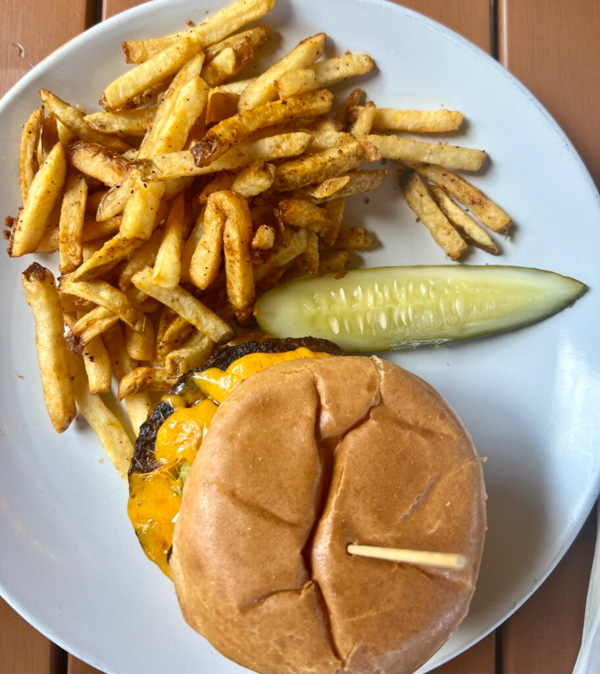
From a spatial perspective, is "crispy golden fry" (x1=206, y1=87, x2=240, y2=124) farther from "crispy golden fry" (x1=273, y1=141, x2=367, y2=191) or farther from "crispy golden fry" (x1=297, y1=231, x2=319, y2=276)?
"crispy golden fry" (x1=297, y1=231, x2=319, y2=276)

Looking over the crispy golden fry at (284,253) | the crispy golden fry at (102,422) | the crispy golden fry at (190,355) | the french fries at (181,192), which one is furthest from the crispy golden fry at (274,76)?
the crispy golden fry at (102,422)

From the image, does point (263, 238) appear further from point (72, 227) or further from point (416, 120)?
point (416, 120)

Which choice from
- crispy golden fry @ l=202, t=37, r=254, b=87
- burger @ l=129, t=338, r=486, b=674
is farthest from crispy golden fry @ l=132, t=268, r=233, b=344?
crispy golden fry @ l=202, t=37, r=254, b=87

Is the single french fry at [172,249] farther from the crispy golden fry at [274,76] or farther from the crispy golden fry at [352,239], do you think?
the crispy golden fry at [352,239]

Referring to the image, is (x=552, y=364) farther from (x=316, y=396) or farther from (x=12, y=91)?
(x=12, y=91)

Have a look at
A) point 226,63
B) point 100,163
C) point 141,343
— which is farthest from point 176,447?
point 226,63

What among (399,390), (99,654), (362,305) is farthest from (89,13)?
(99,654)
